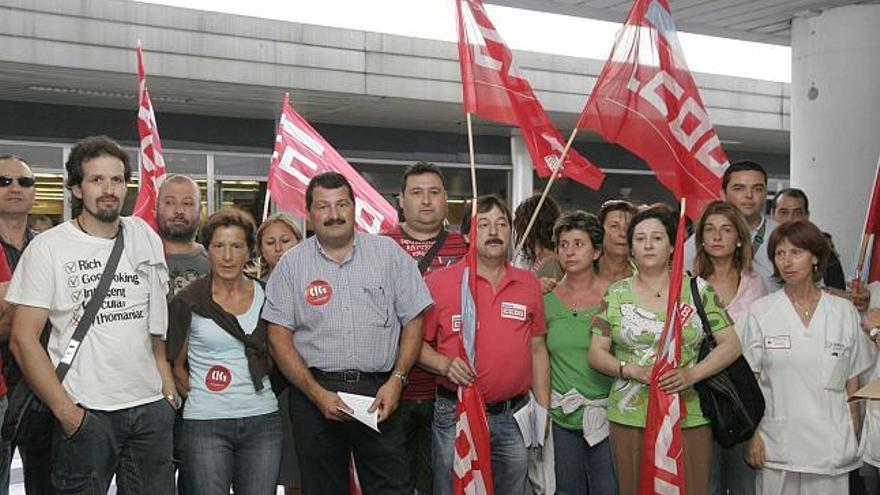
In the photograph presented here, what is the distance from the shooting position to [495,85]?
18.3ft

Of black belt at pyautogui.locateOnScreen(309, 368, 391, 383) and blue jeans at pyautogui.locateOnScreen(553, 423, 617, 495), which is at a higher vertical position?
black belt at pyautogui.locateOnScreen(309, 368, 391, 383)

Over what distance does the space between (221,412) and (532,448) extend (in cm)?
152

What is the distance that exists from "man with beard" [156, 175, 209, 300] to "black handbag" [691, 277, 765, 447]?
8.74 feet

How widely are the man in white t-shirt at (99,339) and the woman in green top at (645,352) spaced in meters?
2.06

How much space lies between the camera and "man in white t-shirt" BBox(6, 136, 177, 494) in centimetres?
408

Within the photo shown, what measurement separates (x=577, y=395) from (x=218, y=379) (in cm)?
176

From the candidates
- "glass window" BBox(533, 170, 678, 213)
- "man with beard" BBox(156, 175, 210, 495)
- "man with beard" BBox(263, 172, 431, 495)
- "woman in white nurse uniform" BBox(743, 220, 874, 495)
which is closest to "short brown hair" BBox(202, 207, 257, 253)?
"man with beard" BBox(263, 172, 431, 495)

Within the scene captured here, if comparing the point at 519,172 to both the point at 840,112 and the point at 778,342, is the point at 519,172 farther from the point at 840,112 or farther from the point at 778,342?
the point at 778,342

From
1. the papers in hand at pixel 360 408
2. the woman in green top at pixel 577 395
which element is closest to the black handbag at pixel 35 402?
the papers in hand at pixel 360 408

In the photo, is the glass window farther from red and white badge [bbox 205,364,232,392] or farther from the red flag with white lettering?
red and white badge [bbox 205,364,232,392]

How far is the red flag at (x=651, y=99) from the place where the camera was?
5707 millimetres

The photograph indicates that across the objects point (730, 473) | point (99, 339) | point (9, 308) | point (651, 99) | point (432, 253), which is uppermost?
point (651, 99)

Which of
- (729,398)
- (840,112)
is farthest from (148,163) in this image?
(840,112)

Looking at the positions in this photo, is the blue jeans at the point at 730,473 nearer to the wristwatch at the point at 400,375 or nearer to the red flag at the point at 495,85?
the wristwatch at the point at 400,375
